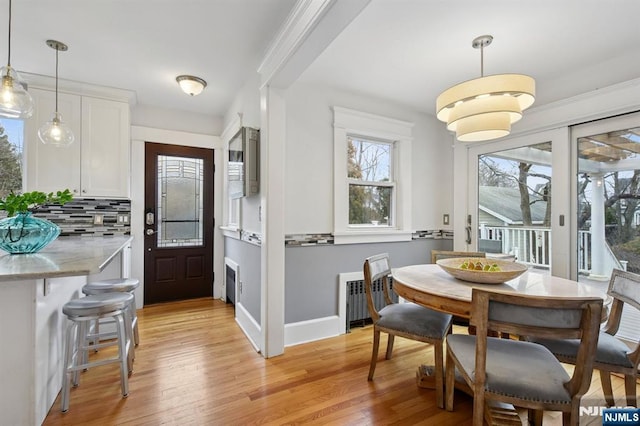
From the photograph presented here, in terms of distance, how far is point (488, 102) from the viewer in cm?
170

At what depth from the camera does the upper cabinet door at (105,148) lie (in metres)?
3.03

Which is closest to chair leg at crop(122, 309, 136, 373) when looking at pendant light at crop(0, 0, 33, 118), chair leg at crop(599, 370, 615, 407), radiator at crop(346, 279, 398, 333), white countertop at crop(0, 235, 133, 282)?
white countertop at crop(0, 235, 133, 282)

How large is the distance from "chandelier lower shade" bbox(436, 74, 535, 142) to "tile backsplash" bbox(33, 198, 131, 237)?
3640 millimetres

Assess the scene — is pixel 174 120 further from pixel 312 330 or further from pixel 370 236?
pixel 312 330

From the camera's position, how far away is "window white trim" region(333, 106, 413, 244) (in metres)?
2.91

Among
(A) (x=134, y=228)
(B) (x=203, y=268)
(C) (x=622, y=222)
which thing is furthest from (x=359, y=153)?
(A) (x=134, y=228)

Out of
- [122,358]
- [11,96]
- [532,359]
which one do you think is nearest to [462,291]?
[532,359]

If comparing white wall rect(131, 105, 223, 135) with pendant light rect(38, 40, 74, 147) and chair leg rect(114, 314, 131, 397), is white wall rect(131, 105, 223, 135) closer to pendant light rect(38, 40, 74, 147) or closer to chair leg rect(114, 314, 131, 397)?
pendant light rect(38, 40, 74, 147)

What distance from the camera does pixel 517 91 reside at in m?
1.62

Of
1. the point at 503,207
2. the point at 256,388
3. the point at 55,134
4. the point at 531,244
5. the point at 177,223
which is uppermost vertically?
Result: the point at 55,134

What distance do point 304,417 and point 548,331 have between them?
1347 millimetres

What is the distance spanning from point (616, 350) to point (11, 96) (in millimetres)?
3760

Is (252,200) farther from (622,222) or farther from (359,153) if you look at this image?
(622,222)

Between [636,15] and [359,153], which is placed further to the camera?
[359,153]
